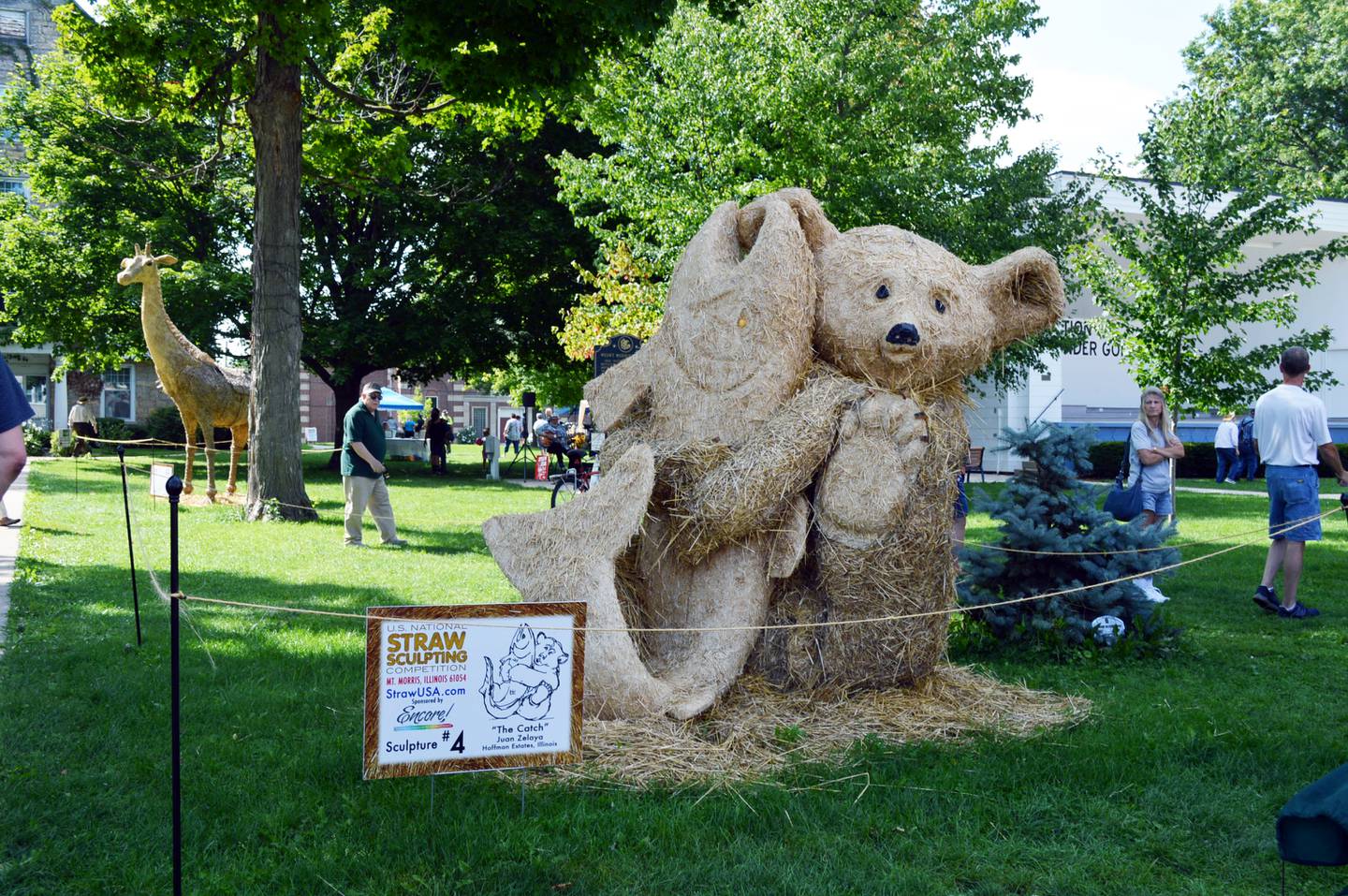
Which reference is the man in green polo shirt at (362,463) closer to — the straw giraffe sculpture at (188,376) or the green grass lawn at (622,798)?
the straw giraffe sculpture at (188,376)

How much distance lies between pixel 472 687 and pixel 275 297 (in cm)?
1123

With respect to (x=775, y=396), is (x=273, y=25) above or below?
above

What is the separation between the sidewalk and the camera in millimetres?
7798

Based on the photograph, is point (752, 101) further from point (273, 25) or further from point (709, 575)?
point (709, 575)

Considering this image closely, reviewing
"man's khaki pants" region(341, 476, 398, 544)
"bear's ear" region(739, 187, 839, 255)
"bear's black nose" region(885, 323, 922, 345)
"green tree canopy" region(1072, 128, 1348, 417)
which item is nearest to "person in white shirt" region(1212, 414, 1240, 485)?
"green tree canopy" region(1072, 128, 1348, 417)

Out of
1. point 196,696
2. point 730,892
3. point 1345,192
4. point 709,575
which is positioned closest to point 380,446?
point 196,696

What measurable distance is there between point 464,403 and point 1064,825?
71215mm

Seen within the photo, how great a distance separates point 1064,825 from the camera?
4.35 meters

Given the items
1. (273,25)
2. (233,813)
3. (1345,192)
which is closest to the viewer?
(233,813)

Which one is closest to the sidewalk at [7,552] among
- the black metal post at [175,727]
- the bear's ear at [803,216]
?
the black metal post at [175,727]

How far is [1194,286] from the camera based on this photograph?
14.5 metres

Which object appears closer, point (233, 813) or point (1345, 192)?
point (233, 813)

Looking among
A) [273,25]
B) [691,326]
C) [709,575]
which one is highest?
[273,25]

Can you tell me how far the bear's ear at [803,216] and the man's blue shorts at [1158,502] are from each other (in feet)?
15.3
